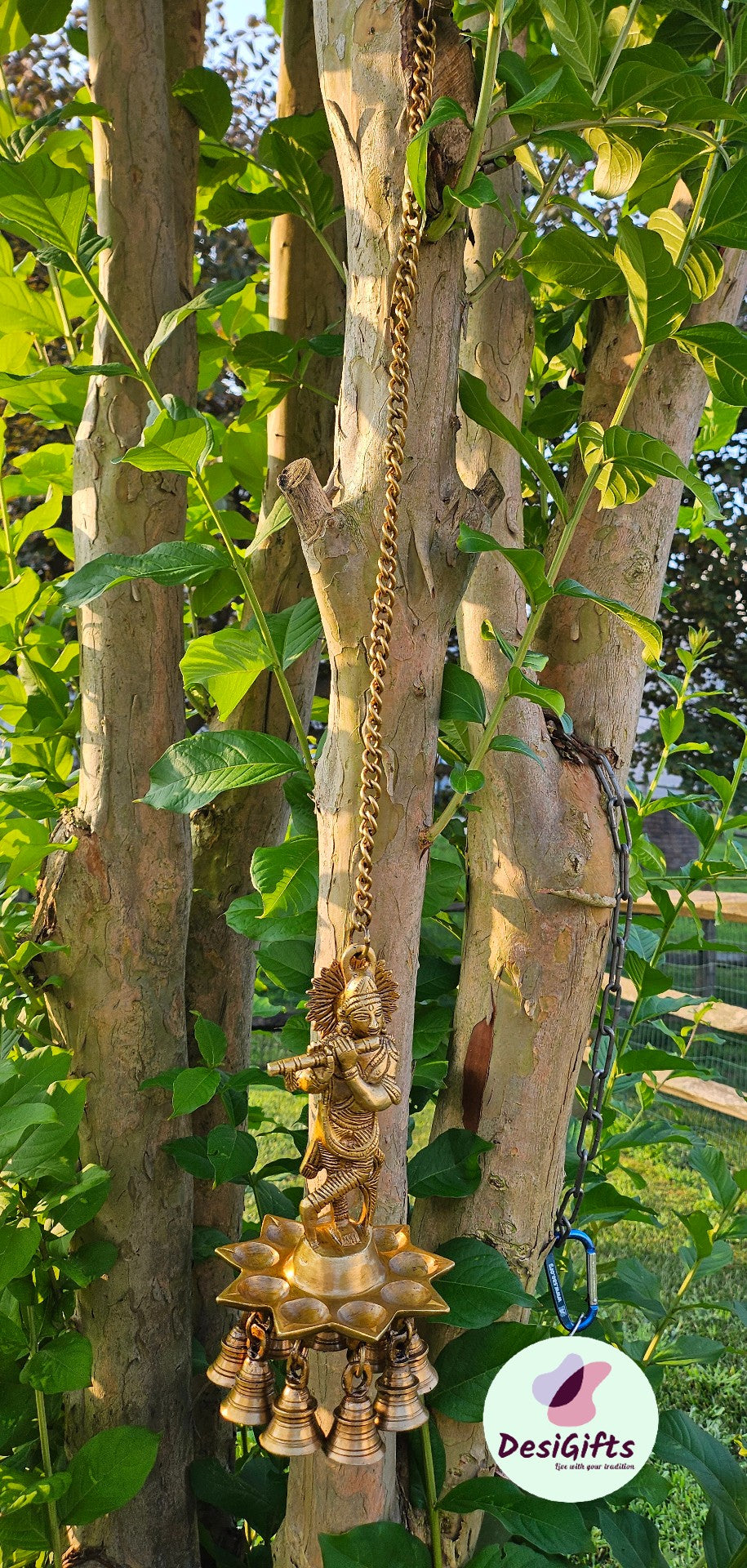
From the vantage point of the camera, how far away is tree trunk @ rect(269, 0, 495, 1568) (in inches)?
31.7

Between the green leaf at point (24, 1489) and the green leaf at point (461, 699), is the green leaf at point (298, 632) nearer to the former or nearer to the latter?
the green leaf at point (461, 699)

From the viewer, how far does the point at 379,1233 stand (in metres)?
0.83

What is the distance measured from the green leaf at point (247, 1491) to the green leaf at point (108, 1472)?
0.19 m

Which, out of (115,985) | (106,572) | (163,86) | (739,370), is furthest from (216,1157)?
(163,86)

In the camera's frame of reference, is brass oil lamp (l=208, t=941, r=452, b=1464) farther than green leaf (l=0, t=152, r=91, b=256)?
No

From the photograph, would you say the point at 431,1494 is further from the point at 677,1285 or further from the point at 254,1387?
the point at 677,1285

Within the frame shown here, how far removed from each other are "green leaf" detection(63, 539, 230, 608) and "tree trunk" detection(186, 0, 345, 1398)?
1.05 ft

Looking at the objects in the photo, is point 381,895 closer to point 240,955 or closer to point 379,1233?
point 379,1233

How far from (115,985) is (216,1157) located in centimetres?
22

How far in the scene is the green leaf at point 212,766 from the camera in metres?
0.90

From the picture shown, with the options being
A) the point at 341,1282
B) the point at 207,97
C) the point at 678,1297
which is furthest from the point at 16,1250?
the point at 207,97

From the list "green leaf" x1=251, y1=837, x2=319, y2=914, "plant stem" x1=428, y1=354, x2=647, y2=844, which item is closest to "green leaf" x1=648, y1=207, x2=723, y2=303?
"plant stem" x1=428, y1=354, x2=647, y2=844

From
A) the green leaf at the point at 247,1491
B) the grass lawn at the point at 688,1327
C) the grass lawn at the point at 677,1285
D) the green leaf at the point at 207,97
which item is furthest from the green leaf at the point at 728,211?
the grass lawn at the point at 688,1327

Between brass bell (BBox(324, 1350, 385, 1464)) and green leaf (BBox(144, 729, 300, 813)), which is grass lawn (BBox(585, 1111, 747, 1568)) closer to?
brass bell (BBox(324, 1350, 385, 1464))
